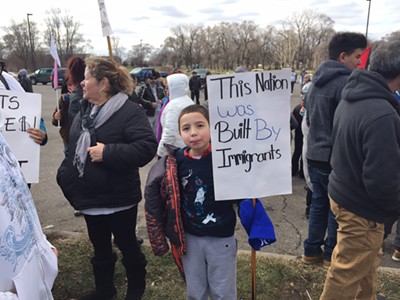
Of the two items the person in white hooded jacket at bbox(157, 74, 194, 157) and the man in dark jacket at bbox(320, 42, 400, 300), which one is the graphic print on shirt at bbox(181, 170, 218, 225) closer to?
the man in dark jacket at bbox(320, 42, 400, 300)

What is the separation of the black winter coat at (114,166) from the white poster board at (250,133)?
63 centimetres

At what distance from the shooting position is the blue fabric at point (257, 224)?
2176 mm

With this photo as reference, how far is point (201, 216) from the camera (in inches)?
87.1

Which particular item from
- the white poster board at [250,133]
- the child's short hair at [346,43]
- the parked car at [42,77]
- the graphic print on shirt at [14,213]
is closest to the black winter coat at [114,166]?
the white poster board at [250,133]

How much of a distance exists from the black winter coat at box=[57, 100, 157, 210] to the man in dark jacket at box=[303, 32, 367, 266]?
5.04 ft

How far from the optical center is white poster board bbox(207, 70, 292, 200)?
6.81 ft

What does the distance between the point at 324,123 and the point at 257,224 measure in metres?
1.36

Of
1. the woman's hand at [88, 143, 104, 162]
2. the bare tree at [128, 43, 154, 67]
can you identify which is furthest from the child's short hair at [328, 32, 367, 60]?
the bare tree at [128, 43, 154, 67]

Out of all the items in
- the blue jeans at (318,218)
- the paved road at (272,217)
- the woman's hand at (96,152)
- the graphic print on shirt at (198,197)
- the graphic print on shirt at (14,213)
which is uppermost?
the graphic print on shirt at (14,213)

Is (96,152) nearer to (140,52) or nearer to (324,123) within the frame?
(324,123)

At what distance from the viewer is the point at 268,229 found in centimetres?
219

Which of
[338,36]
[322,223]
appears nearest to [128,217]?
[322,223]

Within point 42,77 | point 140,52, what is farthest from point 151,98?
point 140,52

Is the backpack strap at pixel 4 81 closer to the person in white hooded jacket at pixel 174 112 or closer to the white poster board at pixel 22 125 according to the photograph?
the white poster board at pixel 22 125
